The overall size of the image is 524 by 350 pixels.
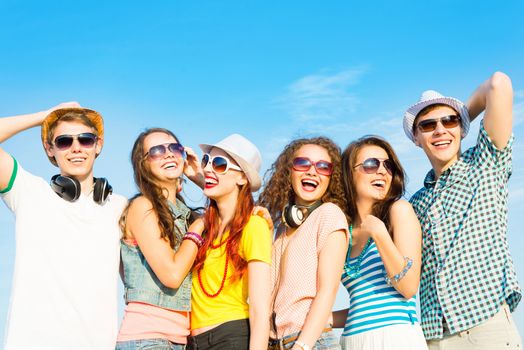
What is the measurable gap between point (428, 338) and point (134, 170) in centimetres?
402

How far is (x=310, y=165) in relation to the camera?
22.3ft

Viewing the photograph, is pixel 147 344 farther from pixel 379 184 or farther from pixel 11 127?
pixel 379 184

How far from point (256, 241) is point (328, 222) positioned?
817 mm

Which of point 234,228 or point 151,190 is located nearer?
point 234,228

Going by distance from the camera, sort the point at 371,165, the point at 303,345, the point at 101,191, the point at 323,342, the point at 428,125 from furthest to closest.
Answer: the point at 428,125, the point at 371,165, the point at 101,191, the point at 323,342, the point at 303,345

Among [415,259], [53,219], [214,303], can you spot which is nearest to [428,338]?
[415,259]

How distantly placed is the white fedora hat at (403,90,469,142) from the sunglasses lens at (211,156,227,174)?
8.38ft

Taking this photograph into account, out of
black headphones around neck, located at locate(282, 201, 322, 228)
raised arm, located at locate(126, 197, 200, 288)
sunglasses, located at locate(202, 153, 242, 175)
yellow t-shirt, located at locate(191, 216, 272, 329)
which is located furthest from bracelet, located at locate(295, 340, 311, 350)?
sunglasses, located at locate(202, 153, 242, 175)

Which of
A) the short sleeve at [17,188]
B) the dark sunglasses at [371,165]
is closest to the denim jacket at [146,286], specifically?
the short sleeve at [17,188]

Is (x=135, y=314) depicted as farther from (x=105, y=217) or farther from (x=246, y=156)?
(x=246, y=156)

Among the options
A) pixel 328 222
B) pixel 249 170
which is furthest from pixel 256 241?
pixel 249 170

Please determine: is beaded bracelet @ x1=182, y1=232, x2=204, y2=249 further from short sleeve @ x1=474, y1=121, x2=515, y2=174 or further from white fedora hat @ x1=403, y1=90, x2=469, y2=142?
short sleeve @ x1=474, y1=121, x2=515, y2=174

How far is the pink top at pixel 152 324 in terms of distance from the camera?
5969 mm

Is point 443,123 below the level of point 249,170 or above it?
above
